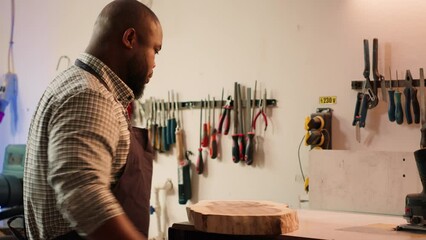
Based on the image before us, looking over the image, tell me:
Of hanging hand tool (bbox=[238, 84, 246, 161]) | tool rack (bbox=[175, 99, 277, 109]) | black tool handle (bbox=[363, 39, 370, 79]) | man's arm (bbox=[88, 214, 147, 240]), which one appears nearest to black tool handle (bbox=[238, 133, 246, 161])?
hanging hand tool (bbox=[238, 84, 246, 161])

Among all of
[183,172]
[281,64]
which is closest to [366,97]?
[281,64]

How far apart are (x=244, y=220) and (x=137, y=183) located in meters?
0.34

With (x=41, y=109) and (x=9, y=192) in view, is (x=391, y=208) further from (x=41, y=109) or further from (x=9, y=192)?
(x=9, y=192)

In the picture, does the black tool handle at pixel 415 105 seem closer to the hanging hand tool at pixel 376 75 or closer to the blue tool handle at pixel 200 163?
the hanging hand tool at pixel 376 75

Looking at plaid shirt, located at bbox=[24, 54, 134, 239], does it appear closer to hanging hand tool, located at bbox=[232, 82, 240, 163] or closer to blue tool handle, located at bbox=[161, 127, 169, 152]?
hanging hand tool, located at bbox=[232, 82, 240, 163]

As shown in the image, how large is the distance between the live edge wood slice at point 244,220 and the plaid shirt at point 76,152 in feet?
1.28

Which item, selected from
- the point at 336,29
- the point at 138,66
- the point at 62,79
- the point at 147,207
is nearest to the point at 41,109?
the point at 62,79

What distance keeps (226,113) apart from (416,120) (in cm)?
95

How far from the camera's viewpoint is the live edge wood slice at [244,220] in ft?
4.71

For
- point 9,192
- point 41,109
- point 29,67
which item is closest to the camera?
point 41,109

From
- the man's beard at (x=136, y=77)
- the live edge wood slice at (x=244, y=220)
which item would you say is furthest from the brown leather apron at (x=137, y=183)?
the live edge wood slice at (x=244, y=220)

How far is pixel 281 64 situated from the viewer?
2656 millimetres

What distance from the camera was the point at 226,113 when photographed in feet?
9.05

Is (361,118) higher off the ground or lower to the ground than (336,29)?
lower
